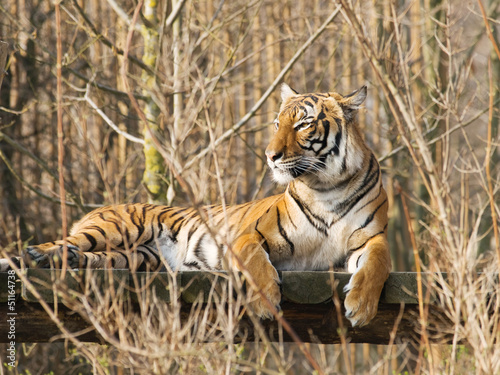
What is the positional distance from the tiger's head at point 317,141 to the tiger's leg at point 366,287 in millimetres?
546

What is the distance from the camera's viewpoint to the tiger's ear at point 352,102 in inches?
140

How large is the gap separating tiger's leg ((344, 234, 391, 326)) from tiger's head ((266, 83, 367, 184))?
546mm

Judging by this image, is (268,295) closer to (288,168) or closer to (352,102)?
(288,168)

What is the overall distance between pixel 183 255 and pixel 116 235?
0.43m

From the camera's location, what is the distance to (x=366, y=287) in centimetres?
290

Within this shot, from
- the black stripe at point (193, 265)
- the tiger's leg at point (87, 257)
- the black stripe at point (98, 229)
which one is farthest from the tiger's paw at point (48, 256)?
the black stripe at point (193, 265)

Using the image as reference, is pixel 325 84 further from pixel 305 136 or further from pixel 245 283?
pixel 245 283

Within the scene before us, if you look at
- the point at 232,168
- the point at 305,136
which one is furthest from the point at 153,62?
the point at 305,136

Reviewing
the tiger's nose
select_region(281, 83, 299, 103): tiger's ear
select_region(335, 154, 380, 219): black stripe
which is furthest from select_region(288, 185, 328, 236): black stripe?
select_region(281, 83, 299, 103): tiger's ear

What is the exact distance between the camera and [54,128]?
271 inches

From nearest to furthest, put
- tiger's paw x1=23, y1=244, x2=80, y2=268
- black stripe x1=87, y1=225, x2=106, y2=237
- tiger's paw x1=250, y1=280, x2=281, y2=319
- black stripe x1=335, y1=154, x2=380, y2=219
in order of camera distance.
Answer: tiger's paw x1=250, y1=280, x2=281, y2=319 < tiger's paw x1=23, y1=244, x2=80, y2=268 < black stripe x1=335, y1=154, x2=380, y2=219 < black stripe x1=87, y1=225, x2=106, y2=237

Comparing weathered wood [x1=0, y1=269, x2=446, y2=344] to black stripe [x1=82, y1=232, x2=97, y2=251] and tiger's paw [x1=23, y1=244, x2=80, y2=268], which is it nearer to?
tiger's paw [x1=23, y1=244, x2=80, y2=268]

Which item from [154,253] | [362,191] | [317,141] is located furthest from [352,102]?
[154,253]

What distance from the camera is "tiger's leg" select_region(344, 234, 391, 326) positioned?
2.84m
